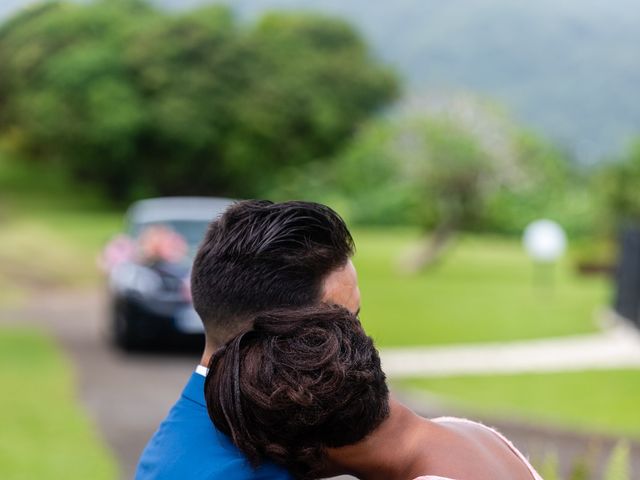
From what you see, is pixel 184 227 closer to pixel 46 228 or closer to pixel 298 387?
pixel 298 387

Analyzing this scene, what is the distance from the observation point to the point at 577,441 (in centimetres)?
798

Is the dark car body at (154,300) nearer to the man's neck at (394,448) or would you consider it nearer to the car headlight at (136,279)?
the car headlight at (136,279)

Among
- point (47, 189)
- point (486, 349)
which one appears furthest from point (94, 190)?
point (486, 349)

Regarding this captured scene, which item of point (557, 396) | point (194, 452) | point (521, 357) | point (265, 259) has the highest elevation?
point (265, 259)

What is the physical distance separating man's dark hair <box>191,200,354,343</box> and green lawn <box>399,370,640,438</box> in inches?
275

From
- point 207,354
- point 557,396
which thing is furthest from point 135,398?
point 207,354

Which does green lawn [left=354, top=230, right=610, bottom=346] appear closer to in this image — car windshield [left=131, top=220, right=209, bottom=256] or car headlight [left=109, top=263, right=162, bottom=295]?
car windshield [left=131, top=220, right=209, bottom=256]

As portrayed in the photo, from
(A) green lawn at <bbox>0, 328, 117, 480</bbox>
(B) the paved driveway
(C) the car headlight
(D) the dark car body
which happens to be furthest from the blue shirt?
(C) the car headlight

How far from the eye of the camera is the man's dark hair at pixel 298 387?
5.36 feet

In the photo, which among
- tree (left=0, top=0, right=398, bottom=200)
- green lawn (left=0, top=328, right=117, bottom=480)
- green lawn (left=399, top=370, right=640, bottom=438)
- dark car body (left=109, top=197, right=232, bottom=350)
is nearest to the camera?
green lawn (left=0, top=328, right=117, bottom=480)

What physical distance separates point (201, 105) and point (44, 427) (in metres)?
31.5

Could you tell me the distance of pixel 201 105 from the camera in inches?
1544

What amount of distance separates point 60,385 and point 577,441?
454cm

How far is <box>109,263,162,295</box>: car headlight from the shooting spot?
1195 cm
